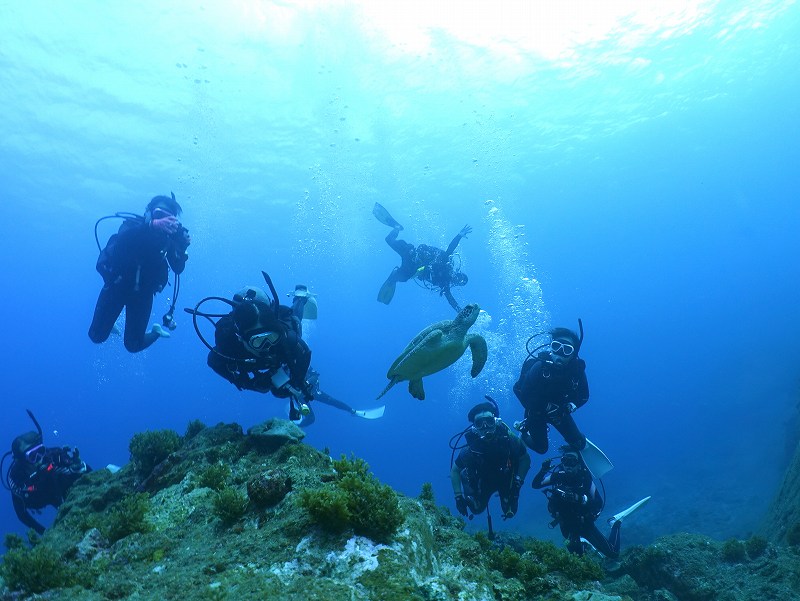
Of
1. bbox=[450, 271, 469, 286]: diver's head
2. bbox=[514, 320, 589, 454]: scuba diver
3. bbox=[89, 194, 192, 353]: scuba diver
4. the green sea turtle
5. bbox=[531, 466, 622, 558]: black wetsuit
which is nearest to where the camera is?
the green sea turtle

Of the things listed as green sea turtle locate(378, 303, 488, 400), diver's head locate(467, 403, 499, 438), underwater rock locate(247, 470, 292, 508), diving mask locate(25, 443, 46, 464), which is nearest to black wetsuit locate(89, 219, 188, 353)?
diving mask locate(25, 443, 46, 464)

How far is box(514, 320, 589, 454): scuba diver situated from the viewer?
7332 millimetres

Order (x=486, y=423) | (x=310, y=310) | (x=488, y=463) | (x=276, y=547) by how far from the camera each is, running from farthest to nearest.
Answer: (x=310, y=310), (x=488, y=463), (x=486, y=423), (x=276, y=547)

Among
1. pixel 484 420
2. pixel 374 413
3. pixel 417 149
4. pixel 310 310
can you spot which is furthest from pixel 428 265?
pixel 417 149

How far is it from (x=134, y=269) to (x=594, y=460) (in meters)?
9.77

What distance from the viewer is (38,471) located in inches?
324

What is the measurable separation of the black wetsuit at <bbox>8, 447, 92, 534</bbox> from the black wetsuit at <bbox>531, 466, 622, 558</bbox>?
875 cm

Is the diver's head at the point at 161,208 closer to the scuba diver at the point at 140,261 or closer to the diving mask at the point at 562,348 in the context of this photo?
the scuba diver at the point at 140,261

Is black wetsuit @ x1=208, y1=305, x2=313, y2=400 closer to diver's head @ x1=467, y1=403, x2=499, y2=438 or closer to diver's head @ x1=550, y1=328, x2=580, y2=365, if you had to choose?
diver's head @ x1=467, y1=403, x2=499, y2=438

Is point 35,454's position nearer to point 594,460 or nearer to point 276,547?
point 276,547

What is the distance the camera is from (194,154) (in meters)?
29.2

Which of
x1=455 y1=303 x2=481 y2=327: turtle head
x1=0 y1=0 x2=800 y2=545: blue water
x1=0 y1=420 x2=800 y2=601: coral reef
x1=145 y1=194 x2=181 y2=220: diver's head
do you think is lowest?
x1=0 y1=420 x2=800 y2=601: coral reef

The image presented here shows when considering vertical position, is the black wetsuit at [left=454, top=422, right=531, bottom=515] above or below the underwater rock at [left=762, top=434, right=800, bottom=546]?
below

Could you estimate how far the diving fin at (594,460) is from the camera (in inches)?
322
